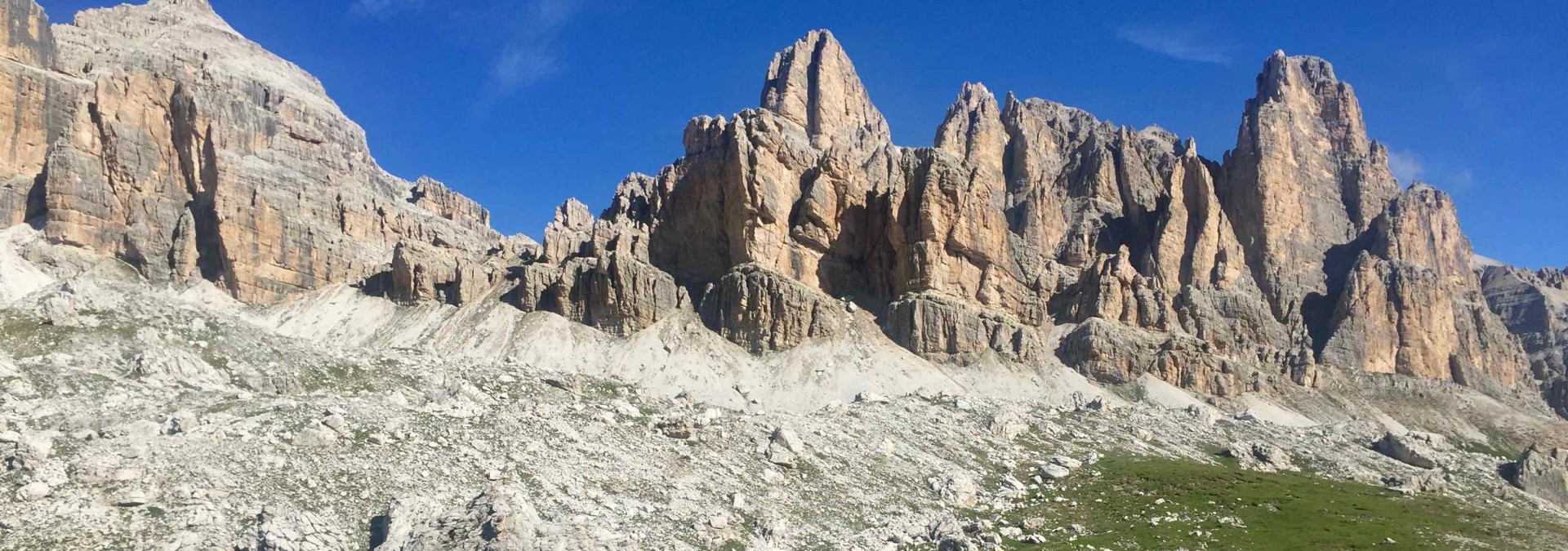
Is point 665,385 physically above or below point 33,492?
above

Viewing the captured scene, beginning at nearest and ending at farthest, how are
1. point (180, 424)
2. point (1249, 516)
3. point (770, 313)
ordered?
point (180, 424), point (1249, 516), point (770, 313)

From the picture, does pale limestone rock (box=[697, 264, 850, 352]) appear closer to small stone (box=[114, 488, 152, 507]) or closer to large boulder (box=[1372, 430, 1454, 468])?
large boulder (box=[1372, 430, 1454, 468])

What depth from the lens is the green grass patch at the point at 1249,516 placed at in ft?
218

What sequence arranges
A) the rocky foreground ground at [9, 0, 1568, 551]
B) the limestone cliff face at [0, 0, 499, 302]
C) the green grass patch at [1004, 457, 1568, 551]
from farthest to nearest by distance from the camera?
the limestone cliff face at [0, 0, 499, 302], the green grass patch at [1004, 457, 1568, 551], the rocky foreground ground at [9, 0, 1568, 551]

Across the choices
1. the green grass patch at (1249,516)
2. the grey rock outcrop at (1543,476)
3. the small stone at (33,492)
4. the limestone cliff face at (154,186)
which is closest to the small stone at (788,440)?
the green grass patch at (1249,516)

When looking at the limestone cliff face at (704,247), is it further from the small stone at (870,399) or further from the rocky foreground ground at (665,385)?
the small stone at (870,399)

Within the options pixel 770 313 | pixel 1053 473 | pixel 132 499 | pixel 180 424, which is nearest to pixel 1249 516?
pixel 1053 473

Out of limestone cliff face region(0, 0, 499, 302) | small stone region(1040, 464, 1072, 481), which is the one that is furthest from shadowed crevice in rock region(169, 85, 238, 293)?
small stone region(1040, 464, 1072, 481)

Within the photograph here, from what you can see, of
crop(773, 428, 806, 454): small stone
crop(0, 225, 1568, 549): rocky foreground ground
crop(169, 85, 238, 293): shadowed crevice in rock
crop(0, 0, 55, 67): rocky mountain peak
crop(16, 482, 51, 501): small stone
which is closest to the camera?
crop(16, 482, 51, 501): small stone

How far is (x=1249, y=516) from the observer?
246 feet

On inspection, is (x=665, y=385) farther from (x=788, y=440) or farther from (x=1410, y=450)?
(x=1410, y=450)

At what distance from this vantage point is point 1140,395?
167250mm

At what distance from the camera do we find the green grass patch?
218 feet

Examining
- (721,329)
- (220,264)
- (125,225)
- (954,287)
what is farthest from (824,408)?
(125,225)
